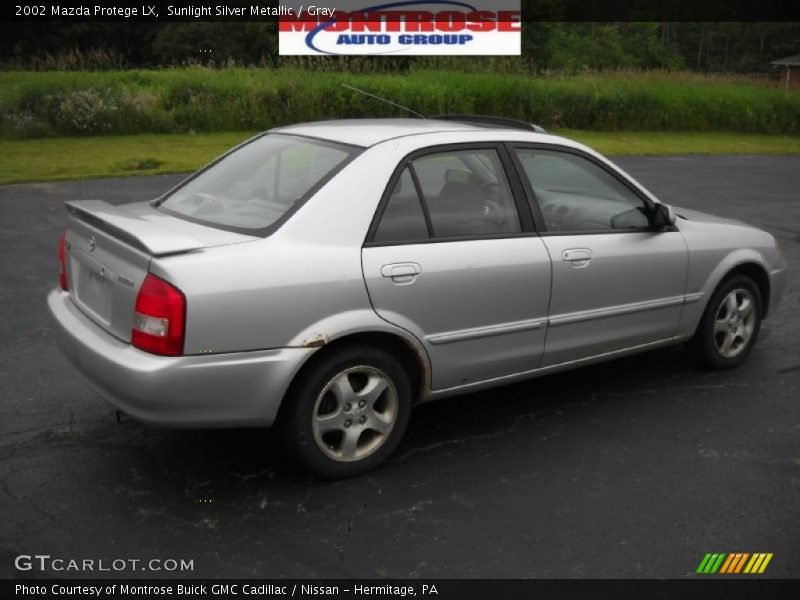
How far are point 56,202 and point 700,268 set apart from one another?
9406 millimetres

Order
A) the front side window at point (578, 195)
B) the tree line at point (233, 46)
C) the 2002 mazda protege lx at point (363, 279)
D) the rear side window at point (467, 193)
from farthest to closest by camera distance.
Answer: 1. the tree line at point (233, 46)
2. the front side window at point (578, 195)
3. the rear side window at point (467, 193)
4. the 2002 mazda protege lx at point (363, 279)

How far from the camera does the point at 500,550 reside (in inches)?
149

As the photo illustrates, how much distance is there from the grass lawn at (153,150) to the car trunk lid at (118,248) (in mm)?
10533

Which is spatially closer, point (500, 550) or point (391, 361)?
point (500, 550)

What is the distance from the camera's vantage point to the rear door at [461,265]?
4441 mm

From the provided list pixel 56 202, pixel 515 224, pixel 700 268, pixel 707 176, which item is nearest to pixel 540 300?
pixel 515 224

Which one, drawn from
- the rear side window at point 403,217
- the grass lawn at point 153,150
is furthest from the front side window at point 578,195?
the grass lawn at point 153,150

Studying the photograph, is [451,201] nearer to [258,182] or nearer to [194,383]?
[258,182]

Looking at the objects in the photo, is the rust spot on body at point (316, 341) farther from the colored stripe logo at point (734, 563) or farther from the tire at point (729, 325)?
the tire at point (729, 325)

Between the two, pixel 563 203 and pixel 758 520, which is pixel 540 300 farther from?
pixel 758 520

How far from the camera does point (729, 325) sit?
6016 mm

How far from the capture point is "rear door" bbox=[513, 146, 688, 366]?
16.5 ft

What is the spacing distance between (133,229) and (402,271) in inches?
48.5
